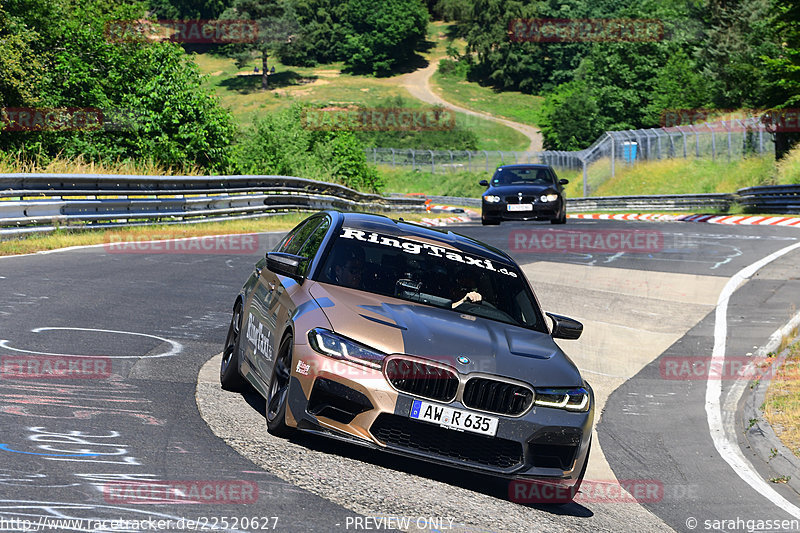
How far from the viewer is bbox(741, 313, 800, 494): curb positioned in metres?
8.06

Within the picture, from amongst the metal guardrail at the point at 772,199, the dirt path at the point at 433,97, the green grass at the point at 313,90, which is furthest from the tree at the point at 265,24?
the metal guardrail at the point at 772,199

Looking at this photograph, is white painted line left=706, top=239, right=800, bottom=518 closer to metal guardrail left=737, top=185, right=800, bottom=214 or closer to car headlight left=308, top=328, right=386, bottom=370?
car headlight left=308, top=328, right=386, bottom=370

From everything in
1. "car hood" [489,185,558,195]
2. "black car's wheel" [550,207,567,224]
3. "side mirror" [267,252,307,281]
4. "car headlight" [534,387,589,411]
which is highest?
"side mirror" [267,252,307,281]

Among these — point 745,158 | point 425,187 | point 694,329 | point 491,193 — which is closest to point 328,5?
point 425,187

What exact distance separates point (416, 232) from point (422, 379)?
7.21ft

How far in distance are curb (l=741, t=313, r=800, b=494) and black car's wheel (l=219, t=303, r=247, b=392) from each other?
429cm

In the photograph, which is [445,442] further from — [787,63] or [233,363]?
[787,63]

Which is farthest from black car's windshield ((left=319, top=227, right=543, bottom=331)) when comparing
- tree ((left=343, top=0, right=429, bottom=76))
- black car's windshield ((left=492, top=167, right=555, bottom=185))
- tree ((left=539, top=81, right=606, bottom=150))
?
tree ((left=343, top=0, right=429, bottom=76))

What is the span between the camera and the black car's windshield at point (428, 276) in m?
7.17

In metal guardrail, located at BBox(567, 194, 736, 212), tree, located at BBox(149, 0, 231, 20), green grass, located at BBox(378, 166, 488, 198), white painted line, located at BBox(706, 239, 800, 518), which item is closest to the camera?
white painted line, located at BBox(706, 239, 800, 518)

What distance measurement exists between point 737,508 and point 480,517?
2.53 meters

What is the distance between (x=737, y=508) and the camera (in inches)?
283

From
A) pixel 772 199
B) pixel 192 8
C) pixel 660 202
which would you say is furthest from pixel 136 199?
pixel 192 8

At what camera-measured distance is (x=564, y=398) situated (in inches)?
249
